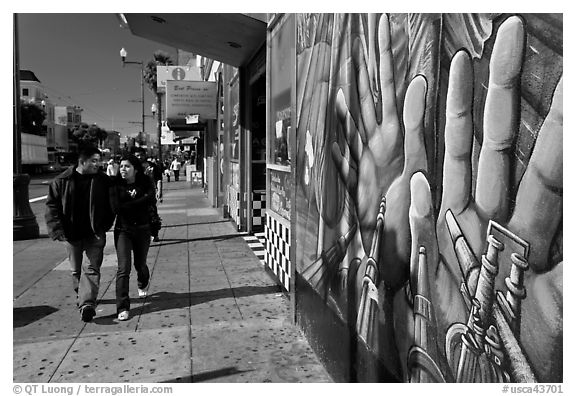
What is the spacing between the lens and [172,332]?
15.1 ft

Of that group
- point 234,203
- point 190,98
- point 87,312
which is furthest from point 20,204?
point 87,312

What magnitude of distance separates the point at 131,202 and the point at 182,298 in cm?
130

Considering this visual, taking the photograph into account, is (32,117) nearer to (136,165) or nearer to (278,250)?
(136,165)

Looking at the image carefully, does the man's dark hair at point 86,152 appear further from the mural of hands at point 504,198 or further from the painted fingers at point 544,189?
the painted fingers at point 544,189

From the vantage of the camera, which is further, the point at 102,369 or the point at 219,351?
the point at 219,351

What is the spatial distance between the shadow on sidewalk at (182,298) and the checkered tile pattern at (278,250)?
1.02ft

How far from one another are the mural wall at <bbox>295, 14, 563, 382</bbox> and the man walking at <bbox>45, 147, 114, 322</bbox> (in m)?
2.61

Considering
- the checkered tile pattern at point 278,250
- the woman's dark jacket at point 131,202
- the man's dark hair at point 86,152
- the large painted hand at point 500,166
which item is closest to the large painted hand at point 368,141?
the large painted hand at point 500,166

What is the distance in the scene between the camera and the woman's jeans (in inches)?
199

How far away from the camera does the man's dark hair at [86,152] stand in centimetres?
504
